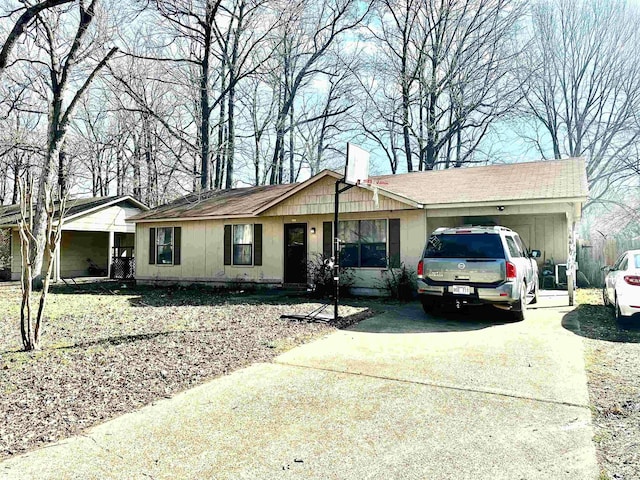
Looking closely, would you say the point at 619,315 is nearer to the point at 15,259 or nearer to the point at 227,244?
the point at 227,244

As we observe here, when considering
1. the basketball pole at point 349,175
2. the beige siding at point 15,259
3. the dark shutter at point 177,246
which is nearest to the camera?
the basketball pole at point 349,175

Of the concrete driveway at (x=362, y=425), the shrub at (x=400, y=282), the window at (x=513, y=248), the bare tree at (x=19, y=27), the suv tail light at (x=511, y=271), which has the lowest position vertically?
the concrete driveway at (x=362, y=425)

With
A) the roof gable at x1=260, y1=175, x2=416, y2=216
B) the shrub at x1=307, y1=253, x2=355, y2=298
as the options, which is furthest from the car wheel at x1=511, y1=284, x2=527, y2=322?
the shrub at x1=307, y1=253, x2=355, y2=298

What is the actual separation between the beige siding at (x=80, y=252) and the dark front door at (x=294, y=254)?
13011mm

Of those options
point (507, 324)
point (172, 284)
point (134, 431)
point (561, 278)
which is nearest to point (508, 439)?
point (134, 431)

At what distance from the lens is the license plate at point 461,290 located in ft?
25.1

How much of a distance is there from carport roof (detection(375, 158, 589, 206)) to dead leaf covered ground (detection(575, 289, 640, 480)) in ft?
11.6

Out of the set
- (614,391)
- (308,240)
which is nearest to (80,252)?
(308,240)

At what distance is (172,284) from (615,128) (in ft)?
72.8

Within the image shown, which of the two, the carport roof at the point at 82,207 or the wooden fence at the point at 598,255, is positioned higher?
the carport roof at the point at 82,207

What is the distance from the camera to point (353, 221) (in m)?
12.5

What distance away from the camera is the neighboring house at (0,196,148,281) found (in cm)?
1906

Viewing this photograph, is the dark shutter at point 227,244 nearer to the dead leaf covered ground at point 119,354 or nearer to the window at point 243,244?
the window at point 243,244

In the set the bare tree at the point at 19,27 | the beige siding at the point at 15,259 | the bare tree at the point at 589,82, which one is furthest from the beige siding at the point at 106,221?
the bare tree at the point at 589,82
